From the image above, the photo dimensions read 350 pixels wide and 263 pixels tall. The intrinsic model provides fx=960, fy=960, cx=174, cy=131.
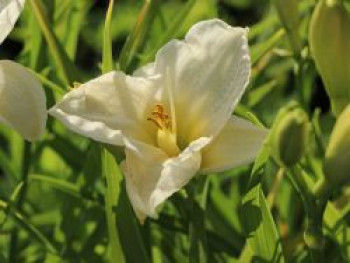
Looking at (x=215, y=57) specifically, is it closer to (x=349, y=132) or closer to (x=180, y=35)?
(x=349, y=132)

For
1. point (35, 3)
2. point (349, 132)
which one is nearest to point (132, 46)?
point (35, 3)

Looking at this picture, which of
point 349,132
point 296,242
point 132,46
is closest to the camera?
point 349,132

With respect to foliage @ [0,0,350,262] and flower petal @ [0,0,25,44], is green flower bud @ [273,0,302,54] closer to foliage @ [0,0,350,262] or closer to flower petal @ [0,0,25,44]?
foliage @ [0,0,350,262]

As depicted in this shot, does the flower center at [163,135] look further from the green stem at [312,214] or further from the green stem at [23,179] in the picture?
the green stem at [23,179]

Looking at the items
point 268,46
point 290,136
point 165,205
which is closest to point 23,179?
point 165,205

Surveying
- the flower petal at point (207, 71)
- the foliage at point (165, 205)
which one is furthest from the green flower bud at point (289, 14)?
the flower petal at point (207, 71)

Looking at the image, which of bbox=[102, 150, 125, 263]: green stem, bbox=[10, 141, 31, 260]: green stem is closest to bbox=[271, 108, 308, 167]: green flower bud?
bbox=[102, 150, 125, 263]: green stem
